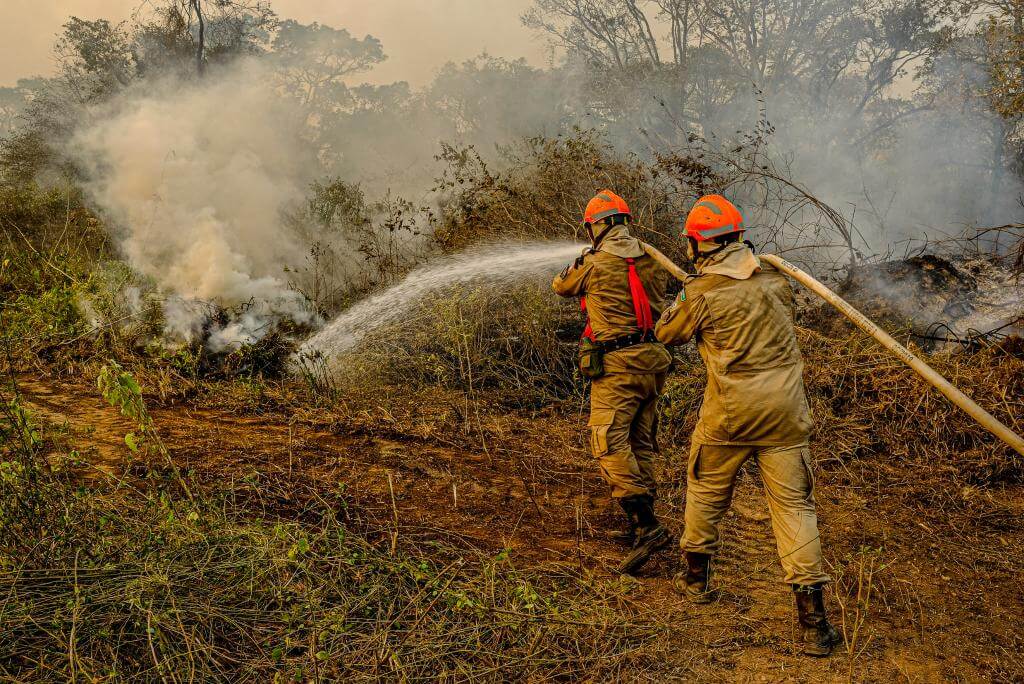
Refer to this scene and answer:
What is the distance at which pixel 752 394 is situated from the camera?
3.21 m

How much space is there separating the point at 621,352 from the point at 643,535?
1.04 meters

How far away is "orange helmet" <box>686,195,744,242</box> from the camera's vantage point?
3322 millimetres

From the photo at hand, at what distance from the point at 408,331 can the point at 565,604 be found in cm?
434

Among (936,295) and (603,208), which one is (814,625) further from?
(936,295)

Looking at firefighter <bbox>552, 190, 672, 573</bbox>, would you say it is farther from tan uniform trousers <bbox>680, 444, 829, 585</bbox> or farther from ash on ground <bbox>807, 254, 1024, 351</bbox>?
ash on ground <bbox>807, 254, 1024, 351</bbox>

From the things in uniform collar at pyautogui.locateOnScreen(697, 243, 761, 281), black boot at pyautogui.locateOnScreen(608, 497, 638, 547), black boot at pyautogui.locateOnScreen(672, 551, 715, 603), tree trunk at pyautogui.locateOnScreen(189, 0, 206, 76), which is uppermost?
tree trunk at pyautogui.locateOnScreen(189, 0, 206, 76)

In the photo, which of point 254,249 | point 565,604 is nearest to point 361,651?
point 565,604

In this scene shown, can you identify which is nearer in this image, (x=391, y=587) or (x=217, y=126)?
(x=391, y=587)

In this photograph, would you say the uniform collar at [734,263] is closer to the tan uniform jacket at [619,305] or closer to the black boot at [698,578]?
the tan uniform jacket at [619,305]

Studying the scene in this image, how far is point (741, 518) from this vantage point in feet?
15.5

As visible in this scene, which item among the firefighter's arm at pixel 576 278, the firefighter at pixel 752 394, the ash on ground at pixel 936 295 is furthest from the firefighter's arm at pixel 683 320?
the ash on ground at pixel 936 295

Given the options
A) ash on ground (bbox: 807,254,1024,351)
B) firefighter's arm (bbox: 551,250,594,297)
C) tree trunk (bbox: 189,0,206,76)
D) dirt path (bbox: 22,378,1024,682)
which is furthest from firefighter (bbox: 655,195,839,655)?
tree trunk (bbox: 189,0,206,76)

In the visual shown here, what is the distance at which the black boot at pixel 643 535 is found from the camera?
3.90 metres

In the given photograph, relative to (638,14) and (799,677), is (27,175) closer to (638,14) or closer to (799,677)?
(799,677)
